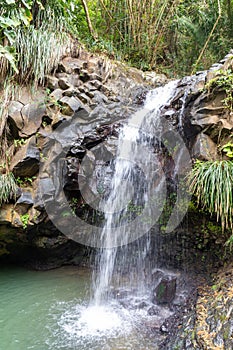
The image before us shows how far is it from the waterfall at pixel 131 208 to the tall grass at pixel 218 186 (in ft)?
3.02

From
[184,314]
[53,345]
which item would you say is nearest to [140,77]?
[184,314]

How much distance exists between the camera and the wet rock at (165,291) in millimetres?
3293

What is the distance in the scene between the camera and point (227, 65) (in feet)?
12.0

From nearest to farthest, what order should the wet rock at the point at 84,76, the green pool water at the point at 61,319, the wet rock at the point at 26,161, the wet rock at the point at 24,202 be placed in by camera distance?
the green pool water at the point at 61,319, the wet rock at the point at 24,202, the wet rock at the point at 26,161, the wet rock at the point at 84,76

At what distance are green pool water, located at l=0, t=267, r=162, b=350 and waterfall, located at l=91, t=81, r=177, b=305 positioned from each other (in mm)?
448

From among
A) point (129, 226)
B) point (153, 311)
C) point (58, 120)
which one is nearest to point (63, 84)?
point (58, 120)

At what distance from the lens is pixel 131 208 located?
13.9 ft

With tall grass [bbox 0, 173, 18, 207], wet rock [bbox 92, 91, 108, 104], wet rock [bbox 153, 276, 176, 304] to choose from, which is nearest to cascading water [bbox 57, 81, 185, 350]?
wet rock [bbox 153, 276, 176, 304]

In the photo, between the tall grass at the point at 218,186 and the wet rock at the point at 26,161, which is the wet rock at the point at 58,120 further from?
the tall grass at the point at 218,186

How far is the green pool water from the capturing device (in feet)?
8.63

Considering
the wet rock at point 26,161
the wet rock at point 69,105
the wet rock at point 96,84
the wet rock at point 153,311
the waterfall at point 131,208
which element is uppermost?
the wet rock at point 96,84

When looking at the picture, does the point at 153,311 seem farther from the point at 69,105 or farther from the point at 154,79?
the point at 154,79

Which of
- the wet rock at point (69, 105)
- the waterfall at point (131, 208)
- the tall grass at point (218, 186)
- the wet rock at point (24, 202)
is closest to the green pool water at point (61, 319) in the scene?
the waterfall at point (131, 208)

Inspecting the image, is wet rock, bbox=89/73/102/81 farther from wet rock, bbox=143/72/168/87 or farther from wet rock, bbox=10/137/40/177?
wet rock, bbox=10/137/40/177
